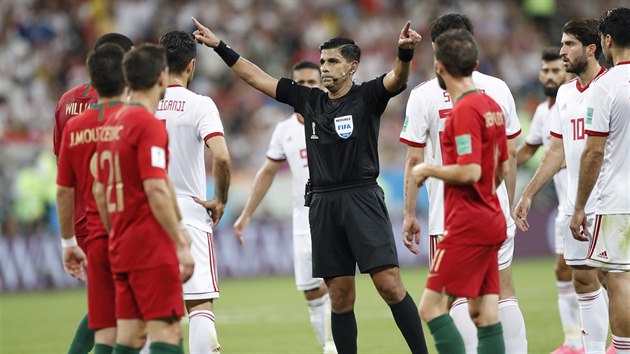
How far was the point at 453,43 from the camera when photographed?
22.0ft

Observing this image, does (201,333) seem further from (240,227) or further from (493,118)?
(493,118)

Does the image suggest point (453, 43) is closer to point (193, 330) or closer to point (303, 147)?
point (193, 330)

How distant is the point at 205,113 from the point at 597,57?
11.4ft

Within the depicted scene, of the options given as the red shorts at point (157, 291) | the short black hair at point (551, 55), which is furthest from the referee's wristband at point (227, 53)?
the short black hair at point (551, 55)

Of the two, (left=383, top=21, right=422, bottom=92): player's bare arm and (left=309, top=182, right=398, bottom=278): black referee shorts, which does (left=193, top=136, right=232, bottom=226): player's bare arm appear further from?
(left=383, top=21, right=422, bottom=92): player's bare arm

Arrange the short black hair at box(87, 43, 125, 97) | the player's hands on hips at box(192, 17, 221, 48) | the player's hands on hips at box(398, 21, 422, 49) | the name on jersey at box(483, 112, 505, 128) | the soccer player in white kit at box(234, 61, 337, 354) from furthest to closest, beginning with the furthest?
the soccer player in white kit at box(234, 61, 337, 354), the player's hands on hips at box(192, 17, 221, 48), the player's hands on hips at box(398, 21, 422, 49), the short black hair at box(87, 43, 125, 97), the name on jersey at box(483, 112, 505, 128)

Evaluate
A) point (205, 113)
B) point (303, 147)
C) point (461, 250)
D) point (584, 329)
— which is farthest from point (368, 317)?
point (461, 250)

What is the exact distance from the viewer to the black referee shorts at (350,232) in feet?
26.5

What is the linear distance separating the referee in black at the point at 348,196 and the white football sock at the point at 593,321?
1.58 meters

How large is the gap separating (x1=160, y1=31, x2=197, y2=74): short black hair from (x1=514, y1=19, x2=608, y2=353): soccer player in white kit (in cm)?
319

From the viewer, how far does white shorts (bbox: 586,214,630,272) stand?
7.86 m

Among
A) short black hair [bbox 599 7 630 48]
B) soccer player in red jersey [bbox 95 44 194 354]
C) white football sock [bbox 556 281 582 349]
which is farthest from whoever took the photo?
white football sock [bbox 556 281 582 349]

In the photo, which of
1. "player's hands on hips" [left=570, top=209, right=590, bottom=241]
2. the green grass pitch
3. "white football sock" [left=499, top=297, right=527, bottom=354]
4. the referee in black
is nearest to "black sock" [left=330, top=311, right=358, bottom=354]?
the referee in black

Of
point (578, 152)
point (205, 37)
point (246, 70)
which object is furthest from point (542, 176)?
point (205, 37)
